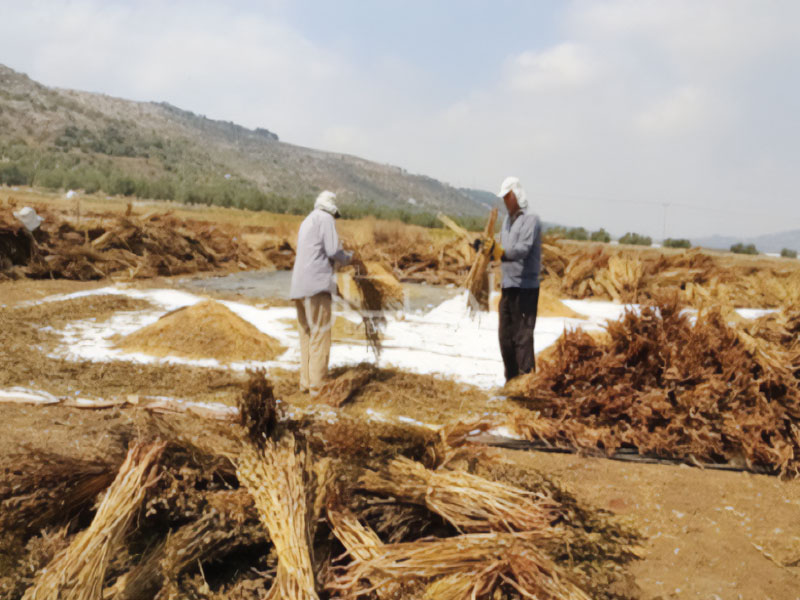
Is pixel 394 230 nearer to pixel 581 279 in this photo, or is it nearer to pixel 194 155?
pixel 581 279

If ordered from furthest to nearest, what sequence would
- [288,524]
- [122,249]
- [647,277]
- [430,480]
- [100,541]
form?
[122,249] < [647,277] < [430,480] < [288,524] < [100,541]

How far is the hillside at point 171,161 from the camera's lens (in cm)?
4028

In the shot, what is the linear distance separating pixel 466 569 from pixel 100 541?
1255 mm

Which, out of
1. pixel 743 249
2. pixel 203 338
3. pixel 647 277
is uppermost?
pixel 743 249

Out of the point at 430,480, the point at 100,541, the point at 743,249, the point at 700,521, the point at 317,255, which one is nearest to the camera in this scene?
the point at 100,541

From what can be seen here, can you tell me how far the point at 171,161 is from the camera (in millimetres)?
80562

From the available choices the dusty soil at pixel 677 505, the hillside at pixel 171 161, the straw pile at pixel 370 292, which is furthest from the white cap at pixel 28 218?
the hillside at pixel 171 161

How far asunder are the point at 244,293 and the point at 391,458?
979 centimetres

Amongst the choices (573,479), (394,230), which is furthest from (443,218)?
(394,230)

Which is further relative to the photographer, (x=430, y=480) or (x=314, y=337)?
(x=314, y=337)

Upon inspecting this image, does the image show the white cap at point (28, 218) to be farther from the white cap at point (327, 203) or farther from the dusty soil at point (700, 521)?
the dusty soil at point (700, 521)

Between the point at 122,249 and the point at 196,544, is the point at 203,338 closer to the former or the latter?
the point at 196,544

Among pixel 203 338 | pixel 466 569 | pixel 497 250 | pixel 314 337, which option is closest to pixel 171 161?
pixel 203 338

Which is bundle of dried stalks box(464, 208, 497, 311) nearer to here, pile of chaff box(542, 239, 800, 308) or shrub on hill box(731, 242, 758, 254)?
pile of chaff box(542, 239, 800, 308)
